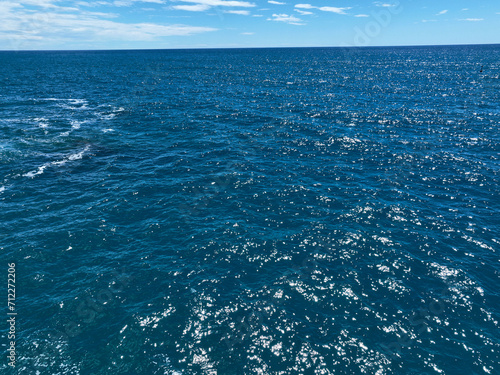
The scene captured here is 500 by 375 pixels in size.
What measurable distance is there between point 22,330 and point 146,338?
11.3 meters

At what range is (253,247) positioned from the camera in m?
36.1

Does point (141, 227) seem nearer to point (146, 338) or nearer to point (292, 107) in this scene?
point (146, 338)

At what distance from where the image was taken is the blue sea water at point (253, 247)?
24.1m

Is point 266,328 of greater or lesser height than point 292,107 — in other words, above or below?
below

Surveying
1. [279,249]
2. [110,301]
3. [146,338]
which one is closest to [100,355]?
[146,338]

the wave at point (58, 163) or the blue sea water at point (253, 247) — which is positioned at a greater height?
the wave at point (58, 163)

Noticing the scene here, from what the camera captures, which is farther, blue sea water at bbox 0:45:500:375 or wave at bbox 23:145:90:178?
wave at bbox 23:145:90:178

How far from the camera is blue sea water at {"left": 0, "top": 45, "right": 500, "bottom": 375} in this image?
2412cm

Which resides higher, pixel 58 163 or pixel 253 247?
pixel 58 163

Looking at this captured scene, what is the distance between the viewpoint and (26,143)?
215 ft

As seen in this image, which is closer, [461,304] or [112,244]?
[461,304]

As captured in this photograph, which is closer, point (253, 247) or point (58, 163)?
point (253, 247)

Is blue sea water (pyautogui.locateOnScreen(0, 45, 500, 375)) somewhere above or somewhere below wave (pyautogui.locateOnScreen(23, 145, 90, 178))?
below

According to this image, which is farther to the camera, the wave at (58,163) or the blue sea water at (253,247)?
the wave at (58,163)
